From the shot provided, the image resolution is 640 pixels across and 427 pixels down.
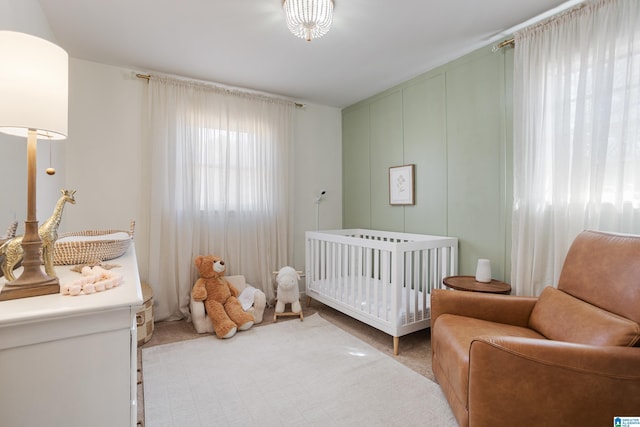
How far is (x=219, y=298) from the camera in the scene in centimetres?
287

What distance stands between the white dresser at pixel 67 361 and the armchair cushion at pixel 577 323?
173cm

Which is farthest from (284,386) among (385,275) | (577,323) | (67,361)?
(577,323)

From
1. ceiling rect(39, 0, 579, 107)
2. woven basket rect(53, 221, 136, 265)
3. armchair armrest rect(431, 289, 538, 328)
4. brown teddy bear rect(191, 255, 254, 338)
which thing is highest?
ceiling rect(39, 0, 579, 107)

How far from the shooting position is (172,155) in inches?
118

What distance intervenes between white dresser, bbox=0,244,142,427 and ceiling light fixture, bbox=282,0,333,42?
1.83m

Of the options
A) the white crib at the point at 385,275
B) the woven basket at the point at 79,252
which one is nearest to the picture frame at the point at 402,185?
the white crib at the point at 385,275

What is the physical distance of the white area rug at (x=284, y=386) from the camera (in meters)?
1.64

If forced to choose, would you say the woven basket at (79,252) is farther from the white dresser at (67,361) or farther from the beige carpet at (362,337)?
the beige carpet at (362,337)

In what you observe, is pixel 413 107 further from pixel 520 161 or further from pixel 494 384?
pixel 494 384

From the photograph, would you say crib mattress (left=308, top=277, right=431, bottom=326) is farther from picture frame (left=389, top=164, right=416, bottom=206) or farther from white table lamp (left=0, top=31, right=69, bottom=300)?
white table lamp (left=0, top=31, right=69, bottom=300)

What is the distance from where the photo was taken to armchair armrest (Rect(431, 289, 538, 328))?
1.81 meters

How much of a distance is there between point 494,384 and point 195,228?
2.76m

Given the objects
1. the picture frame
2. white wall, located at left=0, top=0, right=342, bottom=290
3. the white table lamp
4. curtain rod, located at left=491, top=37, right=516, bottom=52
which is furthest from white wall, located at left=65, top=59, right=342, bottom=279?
curtain rod, located at left=491, top=37, right=516, bottom=52

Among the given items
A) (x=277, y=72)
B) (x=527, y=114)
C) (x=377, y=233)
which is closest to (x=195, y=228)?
(x=277, y=72)
